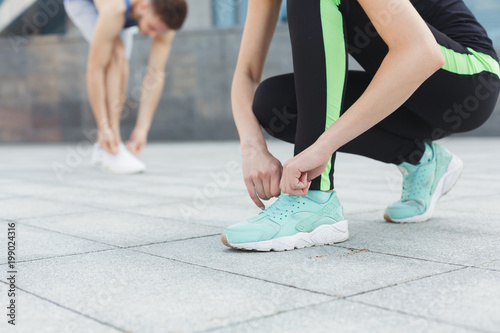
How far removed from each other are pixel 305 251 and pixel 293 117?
451mm

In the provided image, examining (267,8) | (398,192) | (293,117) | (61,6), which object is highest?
(61,6)

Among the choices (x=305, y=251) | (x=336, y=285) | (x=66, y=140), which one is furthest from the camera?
(x=66, y=140)

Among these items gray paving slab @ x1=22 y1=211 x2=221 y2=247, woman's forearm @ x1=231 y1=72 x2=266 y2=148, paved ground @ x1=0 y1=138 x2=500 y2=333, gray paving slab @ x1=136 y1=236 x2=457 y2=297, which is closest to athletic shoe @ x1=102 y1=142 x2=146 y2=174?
paved ground @ x1=0 y1=138 x2=500 y2=333

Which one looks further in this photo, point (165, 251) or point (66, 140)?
point (66, 140)

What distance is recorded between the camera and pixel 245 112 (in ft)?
6.27

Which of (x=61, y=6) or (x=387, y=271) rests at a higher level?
(x=61, y=6)

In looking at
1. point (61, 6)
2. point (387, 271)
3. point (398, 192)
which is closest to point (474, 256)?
point (387, 271)

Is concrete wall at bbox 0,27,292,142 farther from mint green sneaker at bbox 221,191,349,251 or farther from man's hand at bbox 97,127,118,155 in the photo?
mint green sneaker at bbox 221,191,349,251

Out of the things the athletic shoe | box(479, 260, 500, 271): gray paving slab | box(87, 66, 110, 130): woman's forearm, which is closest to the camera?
box(479, 260, 500, 271): gray paving slab

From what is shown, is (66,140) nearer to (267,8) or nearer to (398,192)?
(398,192)

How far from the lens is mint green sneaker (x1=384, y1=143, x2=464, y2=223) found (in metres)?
2.13

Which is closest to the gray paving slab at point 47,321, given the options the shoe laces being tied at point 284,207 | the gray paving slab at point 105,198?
the shoe laces being tied at point 284,207

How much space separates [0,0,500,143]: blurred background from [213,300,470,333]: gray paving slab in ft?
31.2

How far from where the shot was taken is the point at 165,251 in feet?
5.70
